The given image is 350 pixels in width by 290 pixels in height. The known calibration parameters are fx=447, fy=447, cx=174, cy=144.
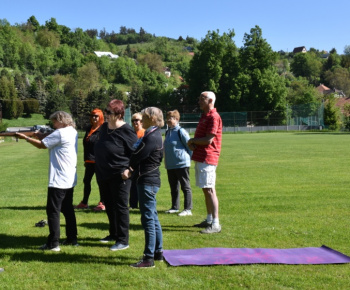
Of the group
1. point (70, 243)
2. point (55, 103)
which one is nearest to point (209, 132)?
point (70, 243)

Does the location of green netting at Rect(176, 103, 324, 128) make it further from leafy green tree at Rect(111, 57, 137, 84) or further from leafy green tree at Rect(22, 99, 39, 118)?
leafy green tree at Rect(111, 57, 137, 84)

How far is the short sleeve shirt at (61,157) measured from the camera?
5.85 metres

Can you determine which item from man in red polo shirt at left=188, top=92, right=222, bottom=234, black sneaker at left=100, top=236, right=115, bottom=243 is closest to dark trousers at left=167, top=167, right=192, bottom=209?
man in red polo shirt at left=188, top=92, right=222, bottom=234

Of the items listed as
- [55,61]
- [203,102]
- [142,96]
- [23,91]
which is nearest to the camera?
[203,102]

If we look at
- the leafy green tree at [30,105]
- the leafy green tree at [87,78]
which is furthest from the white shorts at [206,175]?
the leafy green tree at [87,78]

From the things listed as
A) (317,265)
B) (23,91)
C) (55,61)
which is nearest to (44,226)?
(317,265)

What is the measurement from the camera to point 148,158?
5.34m

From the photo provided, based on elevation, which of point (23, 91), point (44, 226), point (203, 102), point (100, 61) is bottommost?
point (44, 226)

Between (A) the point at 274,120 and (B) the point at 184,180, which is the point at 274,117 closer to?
(A) the point at 274,120

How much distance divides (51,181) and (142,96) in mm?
90439

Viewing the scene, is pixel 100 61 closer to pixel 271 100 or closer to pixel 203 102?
pixel 271 100

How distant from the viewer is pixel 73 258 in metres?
5.59

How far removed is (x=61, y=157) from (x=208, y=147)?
2.17 m

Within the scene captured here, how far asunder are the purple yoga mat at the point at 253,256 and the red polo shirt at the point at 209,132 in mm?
1459
